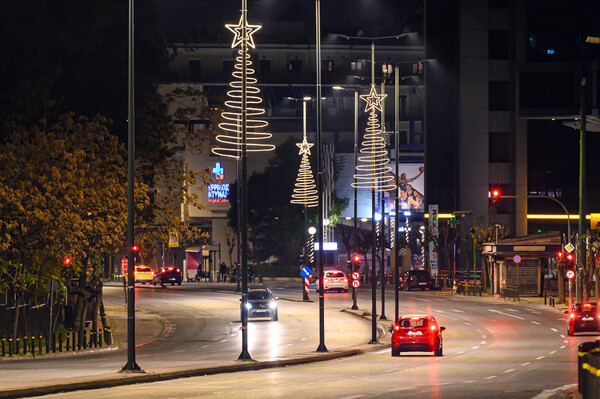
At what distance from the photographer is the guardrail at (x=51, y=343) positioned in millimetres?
44688

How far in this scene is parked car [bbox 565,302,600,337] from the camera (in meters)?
50.3

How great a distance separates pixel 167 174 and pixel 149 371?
717 inches

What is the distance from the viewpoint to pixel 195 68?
13438 cm

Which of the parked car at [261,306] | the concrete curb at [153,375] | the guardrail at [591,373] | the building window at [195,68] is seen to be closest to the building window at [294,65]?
the building window at [195,68]

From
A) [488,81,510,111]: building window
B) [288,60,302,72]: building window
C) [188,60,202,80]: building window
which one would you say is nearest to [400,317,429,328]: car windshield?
[488,81,510,111]: building window

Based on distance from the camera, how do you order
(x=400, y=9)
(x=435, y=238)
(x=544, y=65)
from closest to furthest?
(x=435, y=238), (x=544, y=65), (x=400, y=9)

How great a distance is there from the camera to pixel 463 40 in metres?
111

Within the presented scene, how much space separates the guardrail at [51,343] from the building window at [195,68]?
80.4 m

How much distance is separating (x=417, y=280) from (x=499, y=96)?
27080mm

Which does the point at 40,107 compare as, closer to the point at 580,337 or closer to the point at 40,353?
the point at 40,353

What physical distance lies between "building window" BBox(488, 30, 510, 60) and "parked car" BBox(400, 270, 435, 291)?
2782 centimetres

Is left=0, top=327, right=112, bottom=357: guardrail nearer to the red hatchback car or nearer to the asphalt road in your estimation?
the asphalt road

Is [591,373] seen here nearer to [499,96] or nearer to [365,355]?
[365,355]

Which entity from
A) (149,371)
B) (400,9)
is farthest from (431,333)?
(400,9)
